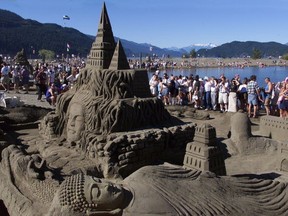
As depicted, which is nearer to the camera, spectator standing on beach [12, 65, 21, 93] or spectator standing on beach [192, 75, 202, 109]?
spectator standing on beach [192, 75, 202, 109]

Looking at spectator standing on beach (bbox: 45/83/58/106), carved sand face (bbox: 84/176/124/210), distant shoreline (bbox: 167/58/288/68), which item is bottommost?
spectator standing on beach (bbox: 45/83/58/106)

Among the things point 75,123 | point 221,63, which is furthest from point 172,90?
point 221,63

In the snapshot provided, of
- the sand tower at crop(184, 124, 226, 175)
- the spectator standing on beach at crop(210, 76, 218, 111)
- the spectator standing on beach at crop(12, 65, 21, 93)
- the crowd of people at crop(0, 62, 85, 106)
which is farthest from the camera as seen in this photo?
the spectator standing on beach at crop(12, 65, 21, 93)

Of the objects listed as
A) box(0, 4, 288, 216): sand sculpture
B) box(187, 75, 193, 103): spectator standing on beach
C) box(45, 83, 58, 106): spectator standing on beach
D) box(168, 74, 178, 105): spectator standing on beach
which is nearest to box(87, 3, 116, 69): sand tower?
box(0, 4, 288, 216): sand sculpture

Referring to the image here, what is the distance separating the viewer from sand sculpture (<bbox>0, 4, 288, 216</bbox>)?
298 centimetres

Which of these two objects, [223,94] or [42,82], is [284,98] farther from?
[42,82]

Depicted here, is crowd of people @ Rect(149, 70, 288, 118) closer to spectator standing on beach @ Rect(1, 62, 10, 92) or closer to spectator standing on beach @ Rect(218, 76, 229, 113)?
spectator standing on beach @ Rect(218, 76, 229, 113)

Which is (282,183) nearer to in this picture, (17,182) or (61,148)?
(17,182)

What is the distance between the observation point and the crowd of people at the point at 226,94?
35.5ft

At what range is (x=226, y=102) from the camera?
39.8 feet

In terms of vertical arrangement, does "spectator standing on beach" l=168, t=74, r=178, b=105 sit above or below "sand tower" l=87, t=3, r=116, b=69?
below

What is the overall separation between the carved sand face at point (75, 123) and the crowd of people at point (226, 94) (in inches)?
189

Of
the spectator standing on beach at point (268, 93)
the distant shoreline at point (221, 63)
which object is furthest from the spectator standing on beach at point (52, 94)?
the distant shoreline at point (221, 63)

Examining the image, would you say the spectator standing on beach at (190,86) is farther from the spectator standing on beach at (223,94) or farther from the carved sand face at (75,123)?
the carved sand face at (75,123)
